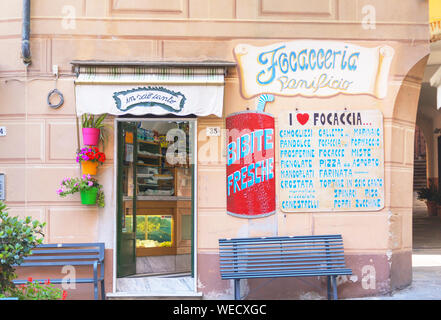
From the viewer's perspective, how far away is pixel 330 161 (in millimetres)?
7223

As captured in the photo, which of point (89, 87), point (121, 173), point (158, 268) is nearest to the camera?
point (89, 87)

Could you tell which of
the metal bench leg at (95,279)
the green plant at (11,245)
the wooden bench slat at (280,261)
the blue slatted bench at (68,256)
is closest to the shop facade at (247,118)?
the blue slatted bench at (68,256)

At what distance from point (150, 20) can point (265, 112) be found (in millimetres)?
1982

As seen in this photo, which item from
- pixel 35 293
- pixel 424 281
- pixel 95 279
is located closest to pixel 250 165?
pixel 95 279

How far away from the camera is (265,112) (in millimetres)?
7215

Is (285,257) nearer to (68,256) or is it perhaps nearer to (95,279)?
(95,279)

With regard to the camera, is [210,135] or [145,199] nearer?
[210,135]

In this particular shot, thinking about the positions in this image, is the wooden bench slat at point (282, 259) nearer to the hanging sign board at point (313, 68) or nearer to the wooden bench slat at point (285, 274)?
the wooden bench slat at point (285, 274)

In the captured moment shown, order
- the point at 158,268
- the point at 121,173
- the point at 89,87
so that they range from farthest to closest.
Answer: the point at 158,268, the point at 121,173, the point at 89,87

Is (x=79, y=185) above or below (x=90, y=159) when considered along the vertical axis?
below

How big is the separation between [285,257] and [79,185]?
2812 mm

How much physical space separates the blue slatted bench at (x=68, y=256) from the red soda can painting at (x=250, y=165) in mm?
1818

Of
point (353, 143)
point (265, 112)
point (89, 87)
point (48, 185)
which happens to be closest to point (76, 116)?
point (89, 87)

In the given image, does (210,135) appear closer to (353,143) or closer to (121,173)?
(121,173)
